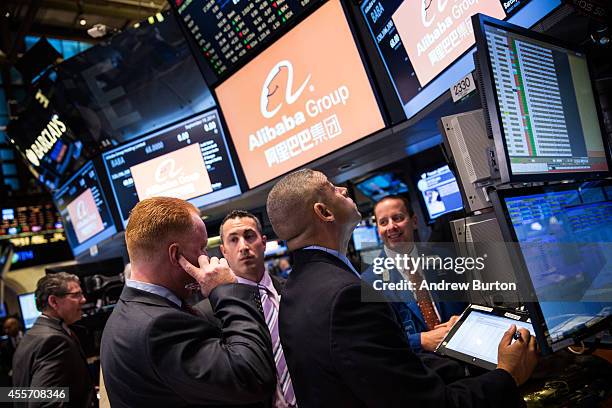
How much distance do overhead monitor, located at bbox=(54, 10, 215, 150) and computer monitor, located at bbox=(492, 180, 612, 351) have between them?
315cm

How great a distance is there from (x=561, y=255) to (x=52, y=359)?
2.73 m

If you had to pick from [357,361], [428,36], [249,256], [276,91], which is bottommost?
[357,361]

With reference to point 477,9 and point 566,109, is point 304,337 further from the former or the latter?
point 477,9

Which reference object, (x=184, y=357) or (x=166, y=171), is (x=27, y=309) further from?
(x=184, y=357)

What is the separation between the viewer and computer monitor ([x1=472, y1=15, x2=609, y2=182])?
54.5 inches

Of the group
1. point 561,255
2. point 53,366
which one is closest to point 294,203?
point 561,255

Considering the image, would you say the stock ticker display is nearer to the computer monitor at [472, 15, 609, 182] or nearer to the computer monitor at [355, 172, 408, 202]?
the computer monitor at [472, 15, 609, 182]

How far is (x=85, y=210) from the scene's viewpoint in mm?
5105

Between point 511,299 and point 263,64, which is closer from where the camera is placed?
point 511,299

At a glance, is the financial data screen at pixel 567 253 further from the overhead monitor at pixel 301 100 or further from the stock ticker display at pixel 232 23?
the stock ticker display at pixel 232 23

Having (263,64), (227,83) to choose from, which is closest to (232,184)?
(227,83)

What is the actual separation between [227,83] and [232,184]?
798 mm

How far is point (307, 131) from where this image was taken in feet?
10.1

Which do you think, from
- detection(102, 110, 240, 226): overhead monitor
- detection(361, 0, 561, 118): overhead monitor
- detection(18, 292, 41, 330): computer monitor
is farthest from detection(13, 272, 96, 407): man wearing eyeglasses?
detection(18, 292, 41, 330): computer monitor
